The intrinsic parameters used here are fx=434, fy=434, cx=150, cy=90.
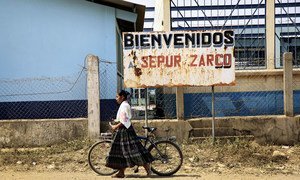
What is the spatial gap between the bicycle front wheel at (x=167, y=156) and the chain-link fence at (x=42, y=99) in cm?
423

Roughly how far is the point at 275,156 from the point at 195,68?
8.19 feet

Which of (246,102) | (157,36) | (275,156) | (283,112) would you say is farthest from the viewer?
(246,102)

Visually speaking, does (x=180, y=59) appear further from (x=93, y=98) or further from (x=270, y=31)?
(x=270, y=31)

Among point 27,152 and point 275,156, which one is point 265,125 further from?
point 27,152

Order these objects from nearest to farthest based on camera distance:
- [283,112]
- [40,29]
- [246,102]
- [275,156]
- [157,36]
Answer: [275,156] < [157,36] < [283,112] < [246,102] < [40,29]

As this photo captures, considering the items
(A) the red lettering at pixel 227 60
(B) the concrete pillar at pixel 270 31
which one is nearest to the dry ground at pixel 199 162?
(A) the red lettering at pixel 227 60

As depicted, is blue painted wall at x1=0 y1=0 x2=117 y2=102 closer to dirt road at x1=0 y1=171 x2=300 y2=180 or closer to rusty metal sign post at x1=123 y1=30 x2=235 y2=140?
rusty metal sign post at x1=123 y1=30 x2=235 y2=140

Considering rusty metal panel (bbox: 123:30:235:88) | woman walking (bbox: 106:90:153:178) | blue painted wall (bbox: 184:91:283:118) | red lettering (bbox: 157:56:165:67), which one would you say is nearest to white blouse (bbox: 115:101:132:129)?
woman walking (bbox: 106:90:153:178)

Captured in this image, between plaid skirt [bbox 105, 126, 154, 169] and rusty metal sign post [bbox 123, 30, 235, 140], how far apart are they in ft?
7.34

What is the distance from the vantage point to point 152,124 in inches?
380

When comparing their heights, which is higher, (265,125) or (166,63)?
(166,63)

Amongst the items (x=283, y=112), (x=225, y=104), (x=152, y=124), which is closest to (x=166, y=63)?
(x=152, y=124)

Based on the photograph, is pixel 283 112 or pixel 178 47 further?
pixel 283 112

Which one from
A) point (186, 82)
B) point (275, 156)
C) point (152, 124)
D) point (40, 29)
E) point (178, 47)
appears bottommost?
point (275, 156)
